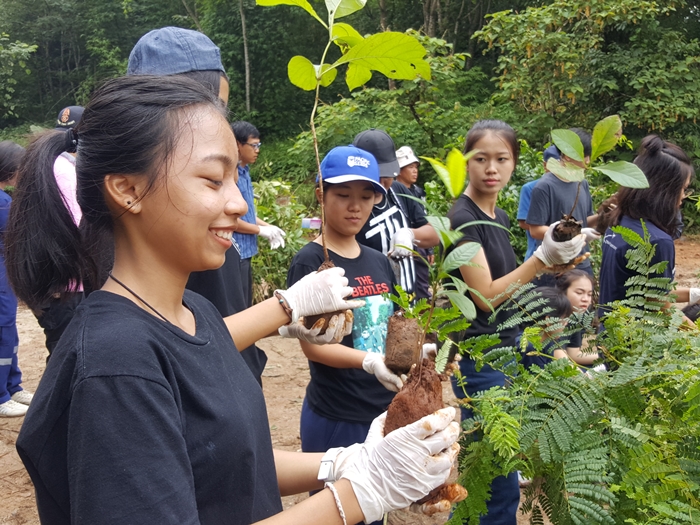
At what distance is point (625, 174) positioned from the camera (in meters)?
1.72

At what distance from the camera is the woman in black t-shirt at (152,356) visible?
850 mm

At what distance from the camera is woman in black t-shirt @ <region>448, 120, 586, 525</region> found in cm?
236

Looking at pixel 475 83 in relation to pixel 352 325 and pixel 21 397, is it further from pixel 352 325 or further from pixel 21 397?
pixel 352 325

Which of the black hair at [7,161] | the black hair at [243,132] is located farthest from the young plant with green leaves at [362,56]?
the black hair at [7,161]

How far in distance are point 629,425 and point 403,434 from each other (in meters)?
0.57

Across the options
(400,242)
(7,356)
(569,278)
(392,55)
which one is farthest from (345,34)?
(7,356)

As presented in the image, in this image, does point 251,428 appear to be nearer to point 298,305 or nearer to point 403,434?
point 403,434

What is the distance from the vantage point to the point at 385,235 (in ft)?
11.8

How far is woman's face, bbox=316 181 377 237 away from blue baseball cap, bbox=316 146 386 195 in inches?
1.4

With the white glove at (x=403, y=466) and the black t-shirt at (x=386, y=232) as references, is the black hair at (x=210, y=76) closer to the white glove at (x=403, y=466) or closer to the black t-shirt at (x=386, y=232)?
the white glove at (x=403, y=466)

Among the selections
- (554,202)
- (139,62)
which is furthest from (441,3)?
(139,62)

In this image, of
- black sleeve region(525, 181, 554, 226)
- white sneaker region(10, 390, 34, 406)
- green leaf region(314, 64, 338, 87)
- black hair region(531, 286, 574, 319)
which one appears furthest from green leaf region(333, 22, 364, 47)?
white sneaker region(10, 390, 34, 406)

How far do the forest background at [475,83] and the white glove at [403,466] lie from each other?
1.02 m

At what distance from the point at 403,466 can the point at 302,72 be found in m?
1.18
